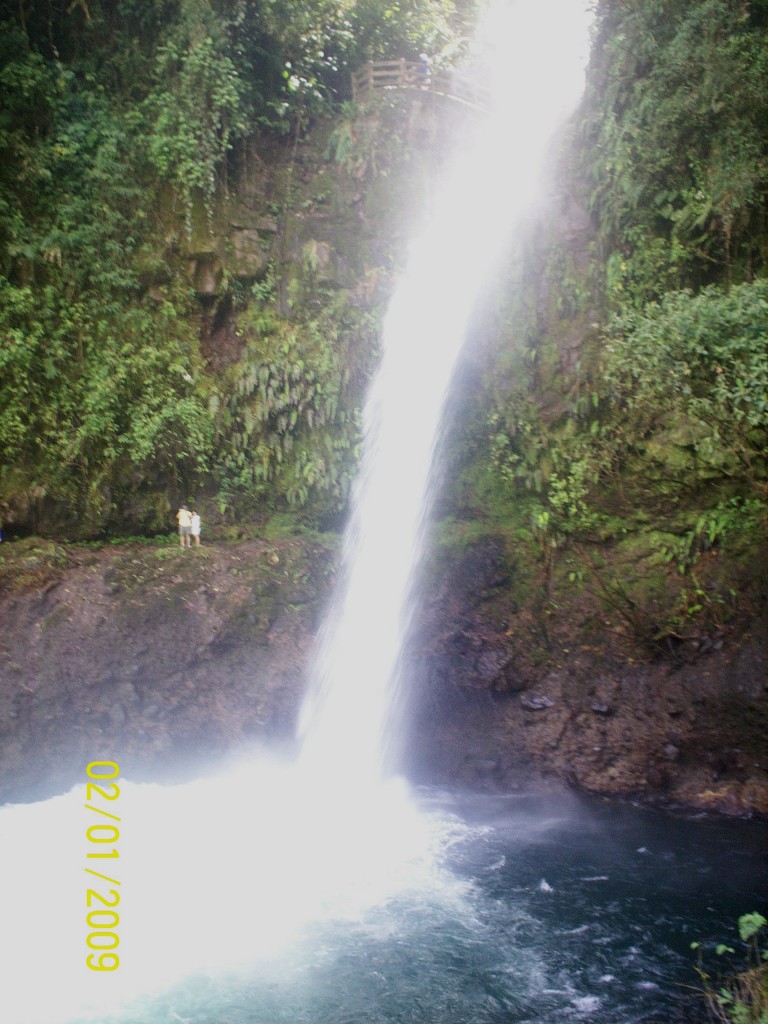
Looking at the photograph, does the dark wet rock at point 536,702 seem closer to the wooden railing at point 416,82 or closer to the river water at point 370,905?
the river water at point 370,905

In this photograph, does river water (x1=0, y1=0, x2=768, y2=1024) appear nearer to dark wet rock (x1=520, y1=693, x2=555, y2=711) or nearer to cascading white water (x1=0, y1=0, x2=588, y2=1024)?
cascading white water (x1=0, y1=0, x2=588, y2=1024)

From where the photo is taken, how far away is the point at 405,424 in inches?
514

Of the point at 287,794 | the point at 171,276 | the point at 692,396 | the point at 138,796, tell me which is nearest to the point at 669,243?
the point at 692,396

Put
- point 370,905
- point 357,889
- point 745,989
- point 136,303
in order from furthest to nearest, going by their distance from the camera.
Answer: point 136,303 → point 357,889 → point 370,905 → point 745,989

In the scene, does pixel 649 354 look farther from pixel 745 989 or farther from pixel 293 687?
pixel 745 989

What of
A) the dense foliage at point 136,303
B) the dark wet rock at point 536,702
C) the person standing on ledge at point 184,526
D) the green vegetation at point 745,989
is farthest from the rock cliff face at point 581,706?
the person standing on ledge at point 184,526

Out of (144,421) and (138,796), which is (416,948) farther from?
(144,421)

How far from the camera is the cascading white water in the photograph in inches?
273

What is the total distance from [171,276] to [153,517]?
4.42m

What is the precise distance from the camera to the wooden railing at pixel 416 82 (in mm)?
15203
